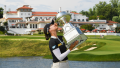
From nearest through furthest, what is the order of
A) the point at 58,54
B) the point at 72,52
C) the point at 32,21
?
1. the point at 58,54
2. the point at 72,52
3. the point at 32,21

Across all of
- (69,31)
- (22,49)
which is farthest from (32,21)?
(69,31)

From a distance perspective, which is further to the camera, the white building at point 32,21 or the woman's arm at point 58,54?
the white building at point 32,21

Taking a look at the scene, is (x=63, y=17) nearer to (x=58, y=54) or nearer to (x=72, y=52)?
(x=58, y=54)

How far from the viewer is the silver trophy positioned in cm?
529

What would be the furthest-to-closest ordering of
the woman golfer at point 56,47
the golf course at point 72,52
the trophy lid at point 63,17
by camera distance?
1. the golf course at point 72,52
2. the woman golfer at point 56,47
3. the trophy lid at point 63,17

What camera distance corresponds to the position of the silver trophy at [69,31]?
5289 mm

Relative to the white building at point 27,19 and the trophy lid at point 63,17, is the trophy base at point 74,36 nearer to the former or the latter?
the trophy lid at point 63,17

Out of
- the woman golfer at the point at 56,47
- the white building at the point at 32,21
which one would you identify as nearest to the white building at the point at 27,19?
the white building at the point at 32,21

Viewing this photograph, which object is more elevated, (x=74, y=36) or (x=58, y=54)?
(x=74, y=36)

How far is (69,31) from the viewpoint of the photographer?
5.40 m

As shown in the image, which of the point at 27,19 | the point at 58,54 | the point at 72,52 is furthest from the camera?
the point at 27,19

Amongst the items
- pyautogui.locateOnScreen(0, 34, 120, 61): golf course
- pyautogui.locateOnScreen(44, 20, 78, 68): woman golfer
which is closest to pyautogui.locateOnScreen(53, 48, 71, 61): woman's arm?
pyautogui.locateOnScreen(44, 20, 78, 68): woman golfer

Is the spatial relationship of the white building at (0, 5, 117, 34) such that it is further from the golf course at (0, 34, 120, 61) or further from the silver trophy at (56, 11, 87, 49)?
the silver trophy at (56, 11, 87, 49)

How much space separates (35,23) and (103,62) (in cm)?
8761
